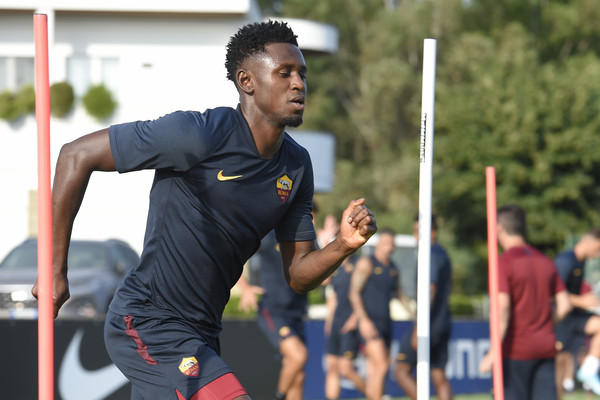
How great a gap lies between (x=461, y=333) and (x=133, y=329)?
9776 mm

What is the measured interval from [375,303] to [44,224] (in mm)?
7976

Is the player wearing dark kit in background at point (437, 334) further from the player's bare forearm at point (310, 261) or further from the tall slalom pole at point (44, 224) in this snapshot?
the tall slalom pole at point (44, 224)

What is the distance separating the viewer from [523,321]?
7.43 meters

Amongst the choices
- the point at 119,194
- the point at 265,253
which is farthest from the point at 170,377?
the point at 119,194

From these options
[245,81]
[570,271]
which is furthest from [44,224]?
[570,271]

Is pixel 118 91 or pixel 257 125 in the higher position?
pixel 118 91

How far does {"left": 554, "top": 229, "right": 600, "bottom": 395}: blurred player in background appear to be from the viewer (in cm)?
1035

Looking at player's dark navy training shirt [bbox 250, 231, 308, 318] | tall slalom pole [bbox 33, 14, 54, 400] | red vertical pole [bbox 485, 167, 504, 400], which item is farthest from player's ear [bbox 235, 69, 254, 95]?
player's dark navy training shirt [bbox 250, 231, 308, 318]

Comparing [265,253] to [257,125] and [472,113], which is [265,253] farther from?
[472,113]

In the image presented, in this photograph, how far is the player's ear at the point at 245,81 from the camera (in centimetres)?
415

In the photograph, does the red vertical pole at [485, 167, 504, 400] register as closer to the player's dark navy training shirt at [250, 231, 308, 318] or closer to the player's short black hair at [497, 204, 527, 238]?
the player's short black hair at [497, 204, 527, 238]

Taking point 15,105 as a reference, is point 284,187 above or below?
below

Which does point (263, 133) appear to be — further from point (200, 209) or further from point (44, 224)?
point (44, 224)

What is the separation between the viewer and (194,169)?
3910 millimetres
